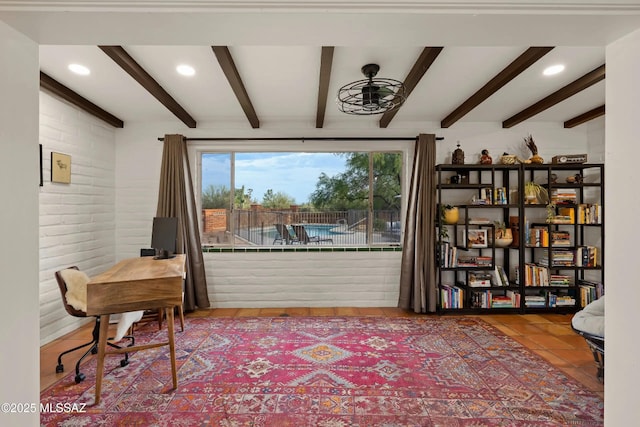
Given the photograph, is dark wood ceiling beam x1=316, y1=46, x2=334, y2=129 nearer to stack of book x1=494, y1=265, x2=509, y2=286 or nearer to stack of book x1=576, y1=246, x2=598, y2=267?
stack of book x1=494, y1=265, x2=509, y2=286

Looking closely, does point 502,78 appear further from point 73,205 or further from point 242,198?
point 73,205

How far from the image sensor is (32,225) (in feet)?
3.39

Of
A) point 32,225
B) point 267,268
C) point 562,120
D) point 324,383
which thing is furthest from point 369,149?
point 32,225

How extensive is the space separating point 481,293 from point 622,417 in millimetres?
3139

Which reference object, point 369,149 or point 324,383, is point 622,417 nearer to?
point 324,383

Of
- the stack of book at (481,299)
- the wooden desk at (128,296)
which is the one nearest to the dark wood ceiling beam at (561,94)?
the stack of book at (481,299)

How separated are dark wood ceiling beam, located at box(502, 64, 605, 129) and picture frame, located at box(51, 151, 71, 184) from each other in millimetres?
4922

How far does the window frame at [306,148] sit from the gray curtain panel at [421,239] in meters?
0.21

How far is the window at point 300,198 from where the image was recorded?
430 centimetres

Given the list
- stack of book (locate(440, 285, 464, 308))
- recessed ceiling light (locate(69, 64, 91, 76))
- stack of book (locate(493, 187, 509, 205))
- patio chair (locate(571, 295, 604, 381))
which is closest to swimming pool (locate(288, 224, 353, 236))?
stack of book (locate(440, 285, 464, 308))

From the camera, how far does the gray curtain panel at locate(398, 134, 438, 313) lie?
3.90 m

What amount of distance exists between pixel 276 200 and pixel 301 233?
1.83 ft

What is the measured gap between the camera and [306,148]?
4246 millimetres

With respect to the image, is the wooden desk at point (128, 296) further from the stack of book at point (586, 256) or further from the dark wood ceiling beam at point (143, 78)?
the stack of book at point (586, 256)
